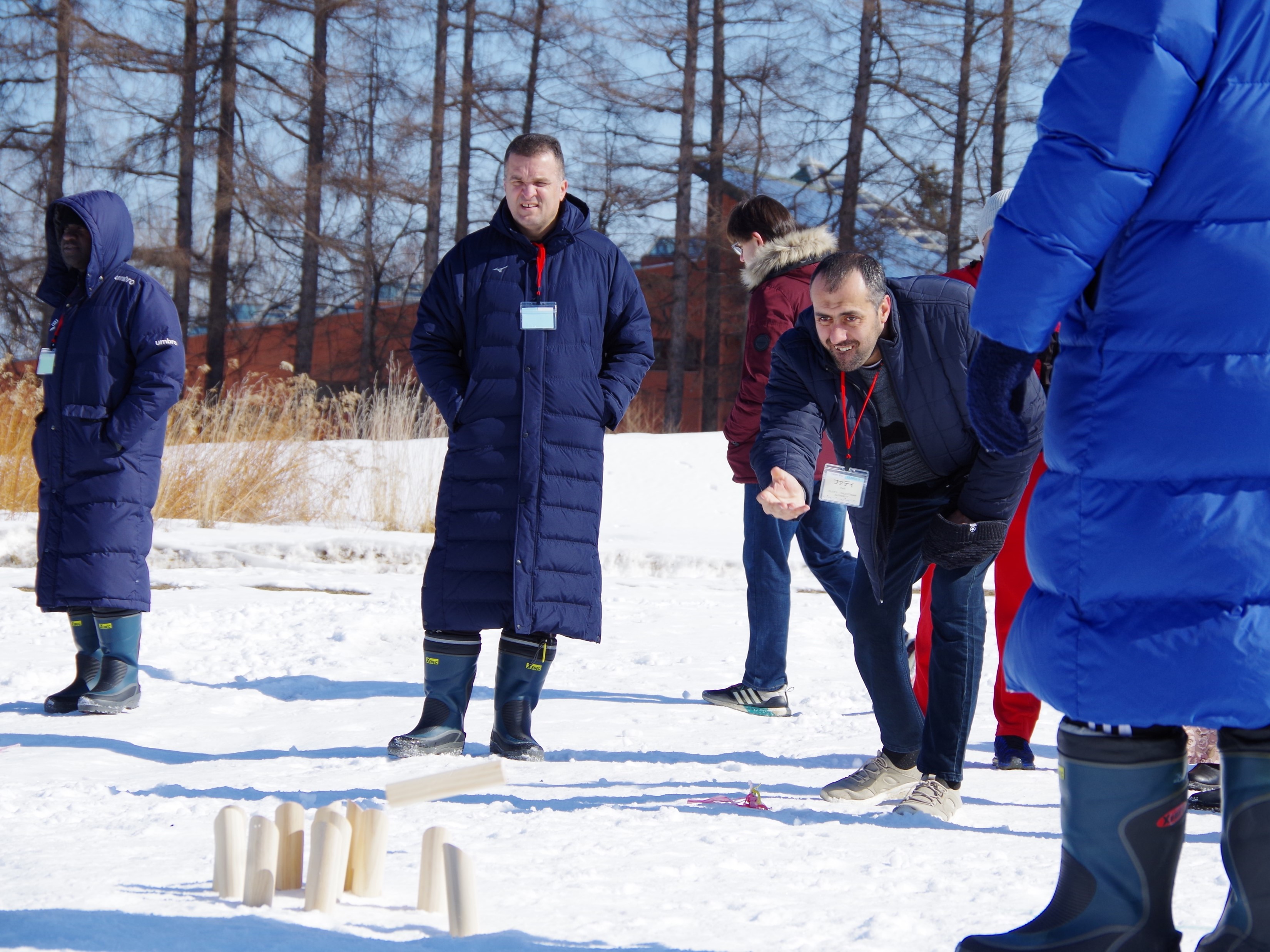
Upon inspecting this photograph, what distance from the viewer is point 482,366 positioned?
Result: 3865 mm

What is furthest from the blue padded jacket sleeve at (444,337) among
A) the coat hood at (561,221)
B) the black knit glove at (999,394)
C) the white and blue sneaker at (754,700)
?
the black knit glove at (999,394)

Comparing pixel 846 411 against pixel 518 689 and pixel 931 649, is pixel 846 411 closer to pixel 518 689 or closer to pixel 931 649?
pixel 931 649

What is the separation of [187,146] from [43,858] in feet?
63.2

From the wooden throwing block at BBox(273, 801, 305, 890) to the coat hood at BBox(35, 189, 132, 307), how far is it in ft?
9.22

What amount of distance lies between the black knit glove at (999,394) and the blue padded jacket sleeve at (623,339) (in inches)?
80.1

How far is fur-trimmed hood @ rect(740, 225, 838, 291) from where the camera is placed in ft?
15.4

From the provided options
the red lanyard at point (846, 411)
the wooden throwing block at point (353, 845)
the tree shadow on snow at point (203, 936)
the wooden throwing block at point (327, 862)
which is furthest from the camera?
the red lanyard at point (846, 411)

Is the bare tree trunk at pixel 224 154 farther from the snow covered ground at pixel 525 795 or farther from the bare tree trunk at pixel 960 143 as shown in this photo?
the snow covered ground at pixel 525 795

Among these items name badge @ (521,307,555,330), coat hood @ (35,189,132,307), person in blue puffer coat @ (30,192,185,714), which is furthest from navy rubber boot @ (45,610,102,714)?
name badge @ (521,307,555,330)

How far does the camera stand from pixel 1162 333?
5.74ft

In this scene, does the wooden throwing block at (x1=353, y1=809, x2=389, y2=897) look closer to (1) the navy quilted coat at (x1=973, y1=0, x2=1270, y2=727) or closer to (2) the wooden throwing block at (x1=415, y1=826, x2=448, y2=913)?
(2) the wooden throwing block at (x1=415, y1=826, x2=448, y2=913)

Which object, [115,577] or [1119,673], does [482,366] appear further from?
[1119,673]

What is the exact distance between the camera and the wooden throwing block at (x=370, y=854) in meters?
2.29

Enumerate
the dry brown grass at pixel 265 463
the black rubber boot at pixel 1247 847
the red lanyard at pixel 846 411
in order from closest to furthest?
the black rubber boot at pixel 1247 847, the red lanyard at pixel 846 411, the dry brown grass at pixel 265 463
